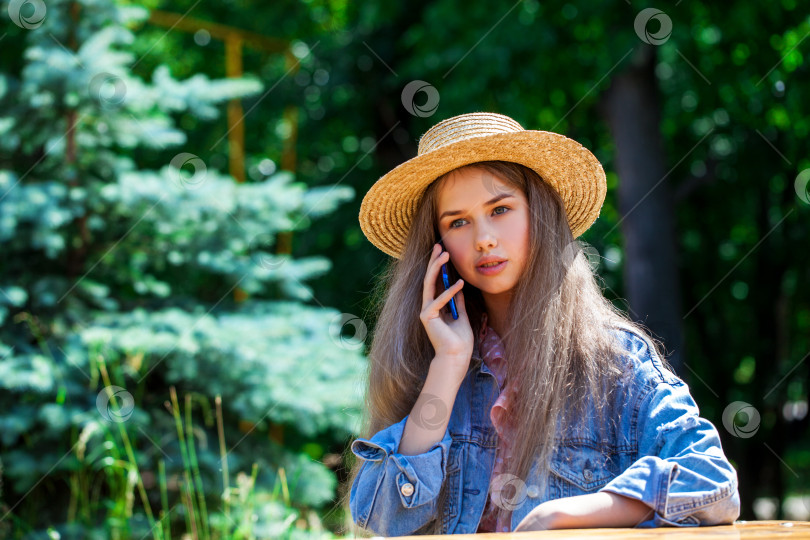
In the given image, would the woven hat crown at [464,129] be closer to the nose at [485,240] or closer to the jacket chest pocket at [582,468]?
the nose at [485,240]

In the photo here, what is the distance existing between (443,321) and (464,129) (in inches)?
20.0

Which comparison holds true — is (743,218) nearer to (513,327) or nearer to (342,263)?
(342,263)

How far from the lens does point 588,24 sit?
5801 millimetres

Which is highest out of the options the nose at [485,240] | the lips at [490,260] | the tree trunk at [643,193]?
the tree trunk at [643,193]

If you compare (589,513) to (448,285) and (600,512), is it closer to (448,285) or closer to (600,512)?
(600,512)

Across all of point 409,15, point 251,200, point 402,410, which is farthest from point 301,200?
point 409,15

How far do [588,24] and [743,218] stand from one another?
438 cm

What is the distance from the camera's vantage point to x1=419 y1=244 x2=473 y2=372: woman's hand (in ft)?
6.39

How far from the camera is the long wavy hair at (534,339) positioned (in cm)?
185

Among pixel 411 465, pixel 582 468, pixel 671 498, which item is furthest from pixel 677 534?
pixel 411 465

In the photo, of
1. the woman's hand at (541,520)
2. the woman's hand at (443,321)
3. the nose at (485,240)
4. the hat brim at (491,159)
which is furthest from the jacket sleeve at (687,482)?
the hat brim at (491,159)

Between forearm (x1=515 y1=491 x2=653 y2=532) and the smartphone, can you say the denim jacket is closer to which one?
forearm (x1=515 y1=491 x2=653 y2=532)

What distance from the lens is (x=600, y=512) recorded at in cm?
149

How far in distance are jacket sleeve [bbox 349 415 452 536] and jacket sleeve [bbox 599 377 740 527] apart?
429 mm
